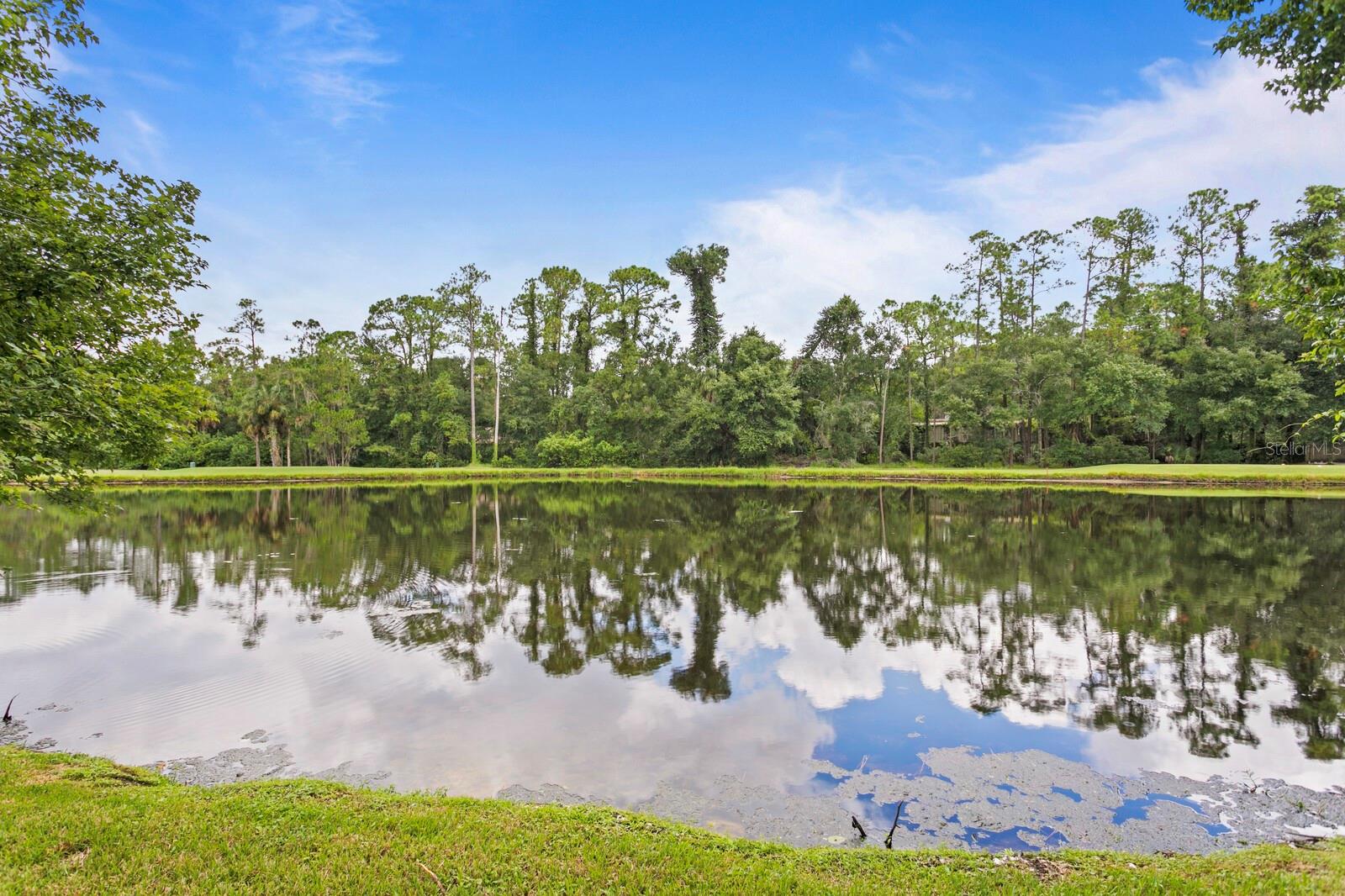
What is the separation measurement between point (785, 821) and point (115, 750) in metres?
6.90

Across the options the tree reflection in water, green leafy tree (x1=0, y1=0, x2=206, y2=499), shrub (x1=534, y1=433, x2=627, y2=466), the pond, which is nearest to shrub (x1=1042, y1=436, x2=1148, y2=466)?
the tree reflection in water

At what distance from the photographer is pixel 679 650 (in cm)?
1070

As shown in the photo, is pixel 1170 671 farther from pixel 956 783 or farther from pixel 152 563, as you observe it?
pixel 152 563

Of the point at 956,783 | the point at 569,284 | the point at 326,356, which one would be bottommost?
the point at 956,783

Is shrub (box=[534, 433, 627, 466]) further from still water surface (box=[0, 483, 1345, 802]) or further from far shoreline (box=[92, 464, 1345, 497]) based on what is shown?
still water surface (box=[0, 483, 1345, 802])

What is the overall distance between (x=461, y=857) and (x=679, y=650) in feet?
21.4

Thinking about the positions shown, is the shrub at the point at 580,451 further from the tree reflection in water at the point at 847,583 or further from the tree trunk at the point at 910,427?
the tree reflection in water at the point at 847,583

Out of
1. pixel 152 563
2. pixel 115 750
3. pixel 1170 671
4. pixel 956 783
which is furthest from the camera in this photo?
pixel 152 563

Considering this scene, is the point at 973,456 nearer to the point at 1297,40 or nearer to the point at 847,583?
the point at 847,583

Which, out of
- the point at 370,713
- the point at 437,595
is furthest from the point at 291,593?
the point at 370,713

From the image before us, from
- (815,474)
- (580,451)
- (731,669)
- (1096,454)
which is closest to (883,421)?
(815,474)

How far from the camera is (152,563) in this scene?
17016mm

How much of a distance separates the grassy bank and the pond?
21.5 meters

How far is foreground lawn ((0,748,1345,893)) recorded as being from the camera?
4.11 metres
